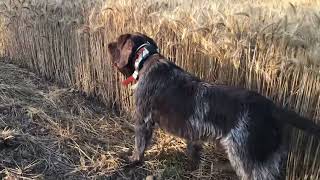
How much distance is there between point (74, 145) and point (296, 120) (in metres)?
2.37

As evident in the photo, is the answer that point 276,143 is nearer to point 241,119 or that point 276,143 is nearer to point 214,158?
point 241,119

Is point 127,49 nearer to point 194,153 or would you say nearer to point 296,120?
point 194,153

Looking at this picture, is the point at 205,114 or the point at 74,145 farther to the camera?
the point at 74,145

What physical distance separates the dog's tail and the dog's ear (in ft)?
5.04

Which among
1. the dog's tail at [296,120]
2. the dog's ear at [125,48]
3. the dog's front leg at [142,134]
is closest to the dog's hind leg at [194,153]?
the dog's front leg at [142,134]

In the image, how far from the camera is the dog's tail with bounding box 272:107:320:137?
339cm

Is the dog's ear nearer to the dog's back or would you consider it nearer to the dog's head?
the dog's head

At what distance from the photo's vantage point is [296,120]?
11.3ft

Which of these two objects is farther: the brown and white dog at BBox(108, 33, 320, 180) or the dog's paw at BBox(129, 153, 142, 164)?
the dog's paw at BBox(129, 153, 142, 164)

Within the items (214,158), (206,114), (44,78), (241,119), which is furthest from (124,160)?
(44,78)

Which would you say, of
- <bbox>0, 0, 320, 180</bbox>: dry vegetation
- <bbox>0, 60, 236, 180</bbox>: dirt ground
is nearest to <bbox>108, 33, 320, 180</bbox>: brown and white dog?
<bbox>0, 60, 236, 180</bbox>: dirt ground

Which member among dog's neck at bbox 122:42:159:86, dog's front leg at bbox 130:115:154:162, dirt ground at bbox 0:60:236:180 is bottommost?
dirt ground at bbox 0:60:236:180

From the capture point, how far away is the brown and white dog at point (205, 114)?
3.57m

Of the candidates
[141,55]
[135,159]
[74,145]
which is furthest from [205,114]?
[74,145]
